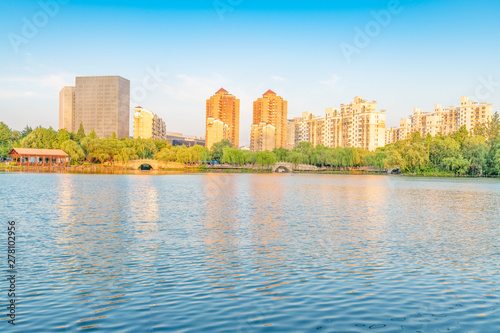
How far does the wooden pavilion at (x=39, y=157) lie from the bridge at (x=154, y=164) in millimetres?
16938

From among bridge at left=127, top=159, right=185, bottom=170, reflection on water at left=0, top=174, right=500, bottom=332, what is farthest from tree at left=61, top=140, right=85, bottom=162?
reflection on water at left=0, top=174, right=500, bottom=332

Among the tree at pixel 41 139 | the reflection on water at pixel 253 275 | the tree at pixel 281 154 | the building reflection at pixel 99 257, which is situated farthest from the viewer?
the tree at pixel 281 154

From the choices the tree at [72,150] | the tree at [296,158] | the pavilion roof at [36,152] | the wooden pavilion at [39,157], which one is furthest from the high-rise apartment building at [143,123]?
the pavilion roof at [36,152]

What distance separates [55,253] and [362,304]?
390 inches

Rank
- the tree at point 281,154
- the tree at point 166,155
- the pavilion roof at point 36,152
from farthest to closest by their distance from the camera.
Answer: the tree at point 281,154 < the tree at point 166,155 < the pavilion roof at point 36,152

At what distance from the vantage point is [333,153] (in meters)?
136

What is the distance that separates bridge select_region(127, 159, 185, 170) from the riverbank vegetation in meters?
1.67

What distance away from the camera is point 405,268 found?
12.9 metres

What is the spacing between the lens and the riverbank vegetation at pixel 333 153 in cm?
10056

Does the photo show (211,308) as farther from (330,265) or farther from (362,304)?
(330,265)

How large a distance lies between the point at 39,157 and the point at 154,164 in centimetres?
2948

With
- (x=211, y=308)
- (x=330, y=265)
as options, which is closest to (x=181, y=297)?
(x=211, y=308)

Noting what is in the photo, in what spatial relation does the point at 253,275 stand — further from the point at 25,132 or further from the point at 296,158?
the point at 25,132

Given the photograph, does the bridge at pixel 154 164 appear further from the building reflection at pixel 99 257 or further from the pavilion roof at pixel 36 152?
the building reflection at pixel 99 257
